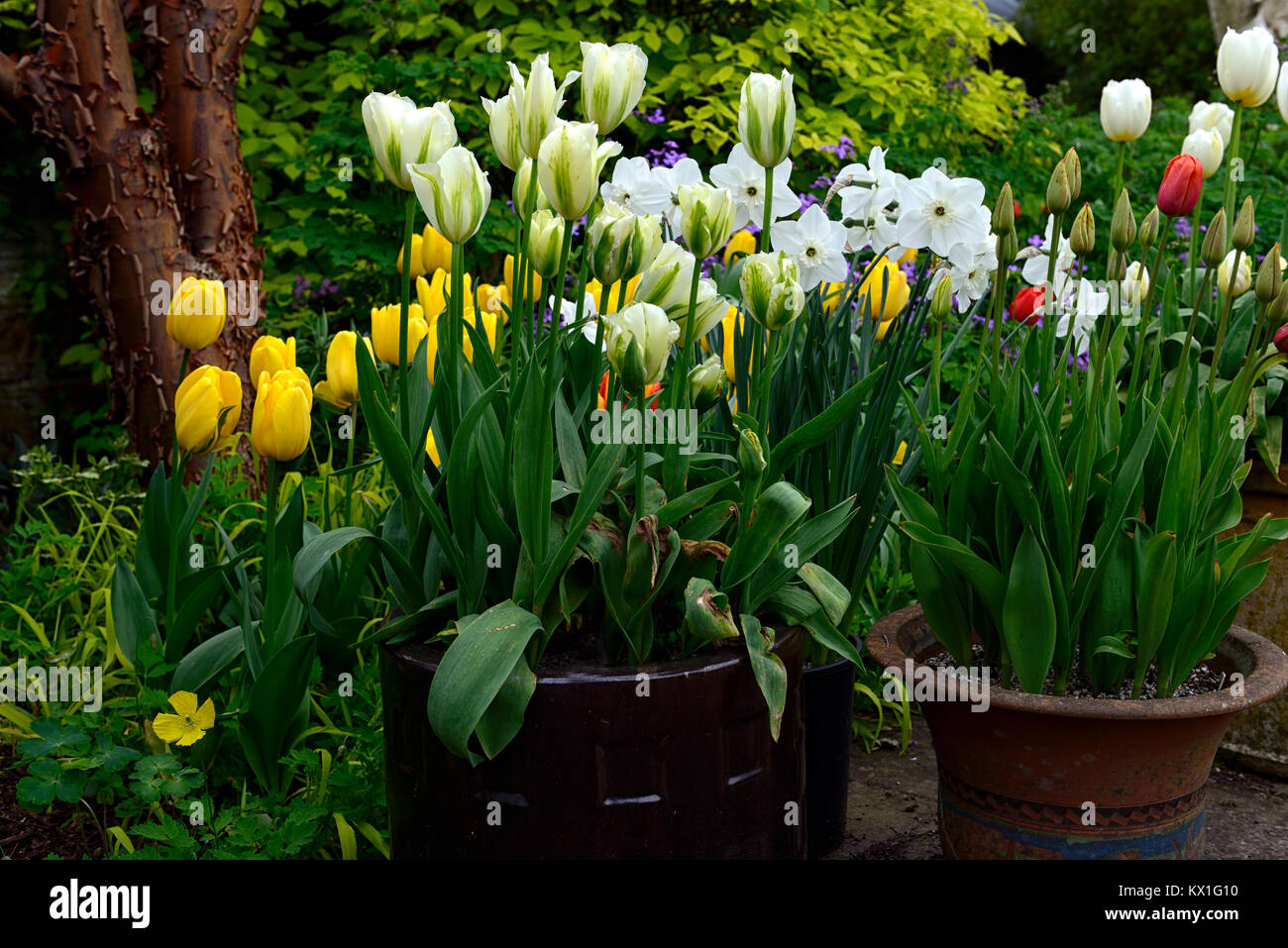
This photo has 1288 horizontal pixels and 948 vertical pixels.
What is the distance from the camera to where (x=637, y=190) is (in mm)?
1878

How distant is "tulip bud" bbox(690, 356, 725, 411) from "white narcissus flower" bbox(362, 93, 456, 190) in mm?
398

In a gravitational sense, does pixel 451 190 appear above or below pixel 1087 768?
above

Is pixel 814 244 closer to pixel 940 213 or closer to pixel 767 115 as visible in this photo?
pixel 940 213

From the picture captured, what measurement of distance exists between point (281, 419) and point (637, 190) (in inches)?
25.2

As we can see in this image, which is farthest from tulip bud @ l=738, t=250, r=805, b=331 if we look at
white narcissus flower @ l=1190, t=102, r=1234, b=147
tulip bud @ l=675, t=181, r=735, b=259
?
white narcissus flower @ l=1190, t=102, r=1234, b=147

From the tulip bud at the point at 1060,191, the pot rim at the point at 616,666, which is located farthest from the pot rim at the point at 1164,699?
the tulip bud at the point at 1060,191

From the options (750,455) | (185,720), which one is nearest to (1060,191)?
(750,455)

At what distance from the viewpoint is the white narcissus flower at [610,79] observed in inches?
53.1

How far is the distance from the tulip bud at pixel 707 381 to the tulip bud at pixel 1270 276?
77 cm

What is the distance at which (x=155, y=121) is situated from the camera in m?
3.26

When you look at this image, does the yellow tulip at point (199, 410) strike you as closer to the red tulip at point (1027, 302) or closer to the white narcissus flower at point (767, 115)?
the white narcissus flower at point (767, 115)
